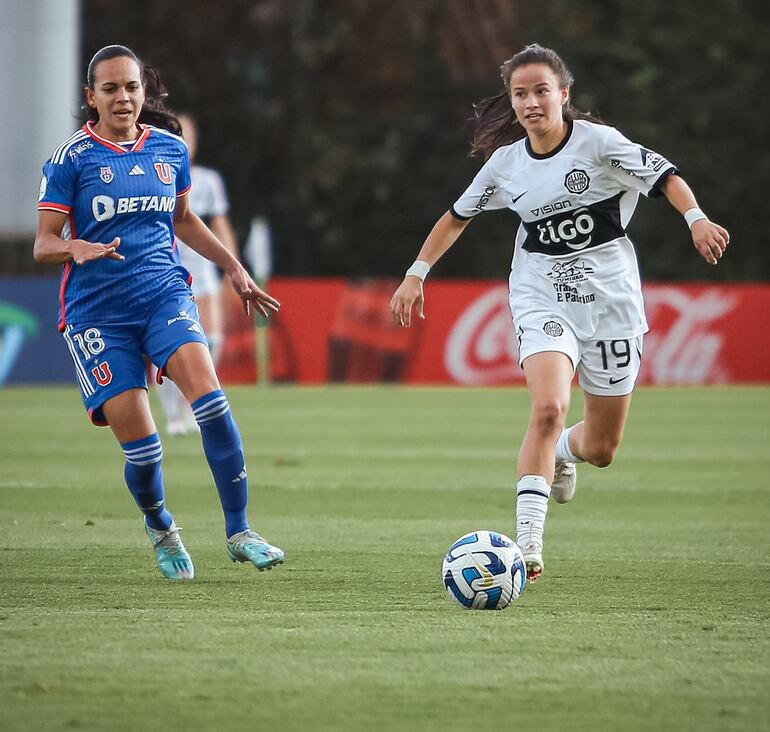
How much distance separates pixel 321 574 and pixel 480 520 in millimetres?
2225

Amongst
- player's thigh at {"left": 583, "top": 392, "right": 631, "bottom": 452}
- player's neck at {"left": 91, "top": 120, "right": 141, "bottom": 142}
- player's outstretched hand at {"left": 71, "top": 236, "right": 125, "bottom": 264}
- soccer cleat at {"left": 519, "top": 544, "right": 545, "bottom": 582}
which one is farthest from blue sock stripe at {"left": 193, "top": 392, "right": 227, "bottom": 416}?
player's thigh at {"left": 583, "top": 392, "right": 631, "bottom": 452}

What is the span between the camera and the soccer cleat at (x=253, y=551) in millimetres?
6812

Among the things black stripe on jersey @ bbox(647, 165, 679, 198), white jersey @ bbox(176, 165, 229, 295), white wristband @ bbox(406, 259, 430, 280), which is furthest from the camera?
white jersey @ bbox(176, 165, 229, 295)

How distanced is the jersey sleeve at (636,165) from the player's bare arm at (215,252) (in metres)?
1.69

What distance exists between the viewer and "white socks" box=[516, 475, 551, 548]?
6676 millimetres

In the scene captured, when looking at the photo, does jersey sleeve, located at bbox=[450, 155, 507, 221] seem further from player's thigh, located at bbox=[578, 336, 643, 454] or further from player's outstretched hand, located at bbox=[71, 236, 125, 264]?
player's outstretched hand, located at bbox=[71, 236, 125, 264]

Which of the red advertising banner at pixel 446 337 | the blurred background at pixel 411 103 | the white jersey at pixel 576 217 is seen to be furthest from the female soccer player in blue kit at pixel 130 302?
the blurred background at pixel 411 103

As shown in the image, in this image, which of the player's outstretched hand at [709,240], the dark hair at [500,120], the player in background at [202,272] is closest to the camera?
the player's outstretched hand at [709,240]

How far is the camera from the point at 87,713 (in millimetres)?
4484

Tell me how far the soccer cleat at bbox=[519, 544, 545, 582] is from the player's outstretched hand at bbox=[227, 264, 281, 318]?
167 cm

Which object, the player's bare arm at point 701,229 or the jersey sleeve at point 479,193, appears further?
the jersey sleeve at point 479,193

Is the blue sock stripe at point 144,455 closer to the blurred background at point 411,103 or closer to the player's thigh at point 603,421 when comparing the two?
the player's thigh at point 603,421

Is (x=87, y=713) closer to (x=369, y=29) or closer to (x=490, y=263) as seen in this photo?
(x=490, y=263)

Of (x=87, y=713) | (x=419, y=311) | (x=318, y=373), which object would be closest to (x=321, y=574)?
(x=419, y=311)
